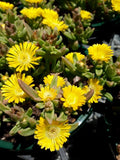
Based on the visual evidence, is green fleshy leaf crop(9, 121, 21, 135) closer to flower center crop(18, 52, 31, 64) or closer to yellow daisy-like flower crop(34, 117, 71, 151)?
yellow daisy-like flower crop(34, 117, 71, 151)

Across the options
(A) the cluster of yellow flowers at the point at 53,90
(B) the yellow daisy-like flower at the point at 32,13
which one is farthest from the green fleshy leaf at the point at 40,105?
(B) the yellow daisy-like flower at the point at 32,13

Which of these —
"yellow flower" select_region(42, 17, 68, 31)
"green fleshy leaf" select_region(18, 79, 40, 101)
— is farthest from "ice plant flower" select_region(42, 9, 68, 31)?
"green fleshy leaf" select_region(18, 79, 40, 101)

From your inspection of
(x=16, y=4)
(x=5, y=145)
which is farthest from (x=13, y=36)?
(x=16, y=4)

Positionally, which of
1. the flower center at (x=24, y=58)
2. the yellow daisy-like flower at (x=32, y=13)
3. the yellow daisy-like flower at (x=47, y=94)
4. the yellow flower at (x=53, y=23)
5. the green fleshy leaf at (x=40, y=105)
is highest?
the yellow daisy-like flower at (x=32, y=13)

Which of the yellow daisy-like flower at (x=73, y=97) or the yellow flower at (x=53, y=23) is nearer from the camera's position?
the yellow daisy-like flower at (x=73, y=97)

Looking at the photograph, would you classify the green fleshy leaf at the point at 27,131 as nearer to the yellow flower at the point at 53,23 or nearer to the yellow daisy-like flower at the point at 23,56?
the yellow daisy-like flower at the point at 23,56

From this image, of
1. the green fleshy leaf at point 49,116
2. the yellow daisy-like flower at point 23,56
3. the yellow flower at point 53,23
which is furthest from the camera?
the yellow flower at point 53,23
